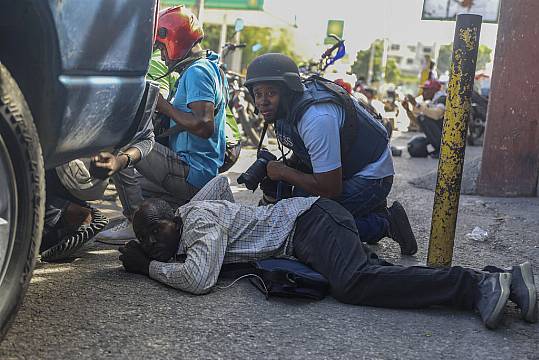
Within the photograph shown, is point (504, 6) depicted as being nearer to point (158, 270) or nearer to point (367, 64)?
point (158, 270)

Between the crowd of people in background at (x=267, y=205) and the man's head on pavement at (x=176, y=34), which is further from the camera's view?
the man's head on pavement at (x=176, y=34)

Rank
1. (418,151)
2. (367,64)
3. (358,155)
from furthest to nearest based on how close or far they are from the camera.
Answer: (367,64)
(418,151)
(358,155)

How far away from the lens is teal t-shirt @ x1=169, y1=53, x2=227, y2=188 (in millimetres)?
4523

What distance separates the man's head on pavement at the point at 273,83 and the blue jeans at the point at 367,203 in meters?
0.51

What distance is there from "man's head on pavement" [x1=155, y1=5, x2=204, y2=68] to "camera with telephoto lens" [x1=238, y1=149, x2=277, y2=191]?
94cm

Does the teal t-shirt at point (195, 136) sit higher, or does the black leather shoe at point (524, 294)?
the teal t-shirt at point (195, 136)

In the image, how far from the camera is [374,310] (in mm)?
3256

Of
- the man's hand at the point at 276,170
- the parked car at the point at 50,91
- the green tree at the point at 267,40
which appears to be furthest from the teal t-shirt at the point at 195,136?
the green tree at the point at 267,40

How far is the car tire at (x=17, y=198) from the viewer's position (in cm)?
213

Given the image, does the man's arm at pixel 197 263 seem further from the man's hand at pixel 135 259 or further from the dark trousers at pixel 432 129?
the dark trousers at pixel 432 129

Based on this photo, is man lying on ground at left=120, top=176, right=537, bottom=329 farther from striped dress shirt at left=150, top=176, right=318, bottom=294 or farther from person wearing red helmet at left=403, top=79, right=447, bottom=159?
person wearing red helmet at left=403, top=79, right=447, bottom=159

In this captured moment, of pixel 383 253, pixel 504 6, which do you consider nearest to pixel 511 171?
pixel 504 6

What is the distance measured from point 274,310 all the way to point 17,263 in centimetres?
124

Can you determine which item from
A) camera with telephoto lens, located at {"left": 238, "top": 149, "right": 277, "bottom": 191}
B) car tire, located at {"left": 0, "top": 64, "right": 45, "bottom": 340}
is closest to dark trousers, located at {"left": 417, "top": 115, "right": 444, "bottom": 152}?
camera with telephoto lens, located at {"left": 238, "top": 149, "right": 277, "bottom": 191}
